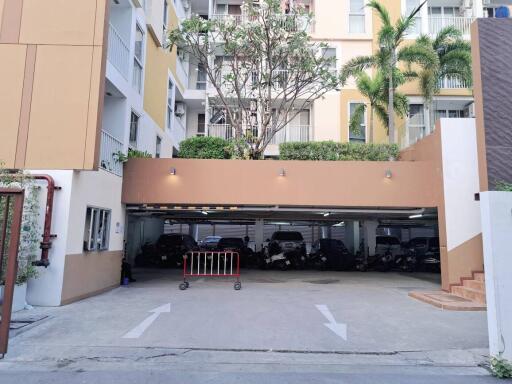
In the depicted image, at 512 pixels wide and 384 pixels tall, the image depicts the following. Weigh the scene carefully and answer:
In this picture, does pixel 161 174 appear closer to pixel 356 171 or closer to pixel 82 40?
pixel 82 40

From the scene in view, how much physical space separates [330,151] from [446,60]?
23.7ft

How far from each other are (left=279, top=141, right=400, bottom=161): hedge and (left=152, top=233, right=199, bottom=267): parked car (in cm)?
736

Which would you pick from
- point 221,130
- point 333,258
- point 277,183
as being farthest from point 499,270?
point 221,130

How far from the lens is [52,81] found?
8711mm

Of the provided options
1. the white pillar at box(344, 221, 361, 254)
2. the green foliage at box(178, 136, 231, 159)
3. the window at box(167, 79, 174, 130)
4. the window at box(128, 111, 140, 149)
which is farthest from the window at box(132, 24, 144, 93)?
the white pillar at box(344, 221, 361, 254)

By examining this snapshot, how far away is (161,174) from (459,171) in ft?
26.2

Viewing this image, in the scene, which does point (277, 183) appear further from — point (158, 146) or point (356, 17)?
point (356, 17)

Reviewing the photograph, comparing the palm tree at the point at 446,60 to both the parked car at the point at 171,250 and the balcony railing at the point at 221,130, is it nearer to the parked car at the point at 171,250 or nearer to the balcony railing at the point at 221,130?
the balcony railing at the point at 221,130

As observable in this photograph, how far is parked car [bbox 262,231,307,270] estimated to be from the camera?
1703 cm

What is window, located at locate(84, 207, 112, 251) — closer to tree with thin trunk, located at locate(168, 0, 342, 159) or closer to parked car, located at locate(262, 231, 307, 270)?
tree with thin trunk, located at locate(168, 0, 342, 159)

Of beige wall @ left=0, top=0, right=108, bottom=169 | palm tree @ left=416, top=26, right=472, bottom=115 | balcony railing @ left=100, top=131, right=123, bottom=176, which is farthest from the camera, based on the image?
palm tree @ left=416, top=26, right=472, bottom=115

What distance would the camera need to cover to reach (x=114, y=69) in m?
10.7

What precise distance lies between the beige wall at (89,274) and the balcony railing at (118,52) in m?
5.02

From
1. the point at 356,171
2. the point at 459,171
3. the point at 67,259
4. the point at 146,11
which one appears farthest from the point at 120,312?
the point at 146,11
